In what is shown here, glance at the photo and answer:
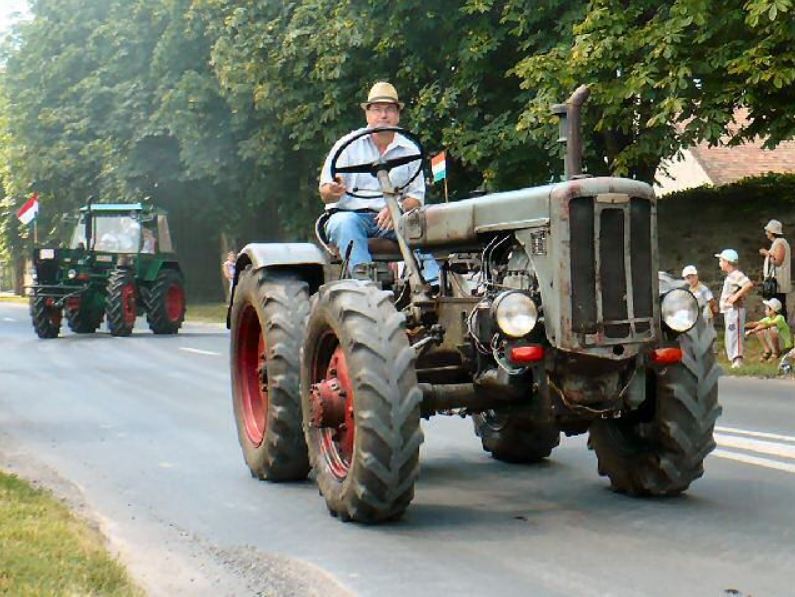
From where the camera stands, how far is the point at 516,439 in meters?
8.59

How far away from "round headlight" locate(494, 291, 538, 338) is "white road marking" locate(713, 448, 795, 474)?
2.51 m

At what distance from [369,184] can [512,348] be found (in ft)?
7.08

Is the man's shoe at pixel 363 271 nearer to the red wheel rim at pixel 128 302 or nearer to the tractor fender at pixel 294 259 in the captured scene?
the tractor fender at pixel 294 259

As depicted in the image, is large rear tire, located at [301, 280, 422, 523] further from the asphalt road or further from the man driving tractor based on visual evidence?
the man driving tractor

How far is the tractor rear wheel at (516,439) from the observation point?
848 centimetres

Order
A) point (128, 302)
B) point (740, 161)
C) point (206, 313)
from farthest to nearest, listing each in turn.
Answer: point (206, 313), point (740, 161), point (128, 302)

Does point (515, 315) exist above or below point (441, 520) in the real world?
above

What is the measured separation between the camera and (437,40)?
24469 mm

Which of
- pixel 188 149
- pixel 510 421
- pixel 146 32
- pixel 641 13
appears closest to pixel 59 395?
pixel 510 421

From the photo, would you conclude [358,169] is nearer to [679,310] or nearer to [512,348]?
[512,348]

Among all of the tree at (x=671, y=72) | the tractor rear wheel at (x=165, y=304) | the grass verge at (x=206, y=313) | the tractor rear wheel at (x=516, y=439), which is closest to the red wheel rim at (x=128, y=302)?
the tractor rear wheel at (x=165, y=304)

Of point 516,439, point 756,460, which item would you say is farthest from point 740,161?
point 516,439

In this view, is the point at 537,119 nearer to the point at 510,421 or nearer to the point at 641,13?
the point at 641,13

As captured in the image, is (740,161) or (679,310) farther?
(740,161)
